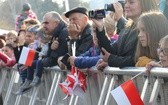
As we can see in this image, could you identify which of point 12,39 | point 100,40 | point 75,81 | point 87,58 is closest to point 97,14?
point 100,40

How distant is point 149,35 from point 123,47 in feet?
2.19

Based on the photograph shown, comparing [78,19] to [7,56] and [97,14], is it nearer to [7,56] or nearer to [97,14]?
[97,14]

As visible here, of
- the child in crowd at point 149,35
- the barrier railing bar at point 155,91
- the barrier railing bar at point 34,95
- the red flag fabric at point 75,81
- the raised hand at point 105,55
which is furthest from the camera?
the barrier railing bar at point 34,95

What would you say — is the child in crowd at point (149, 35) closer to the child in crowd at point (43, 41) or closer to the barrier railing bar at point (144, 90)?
the barrier railing bar at point (144, 90)

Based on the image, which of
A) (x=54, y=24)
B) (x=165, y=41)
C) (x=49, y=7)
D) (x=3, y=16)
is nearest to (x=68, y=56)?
(x=54, y=24)

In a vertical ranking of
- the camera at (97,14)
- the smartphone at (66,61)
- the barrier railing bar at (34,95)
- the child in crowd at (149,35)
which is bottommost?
the barrier railing bar at (34,95)

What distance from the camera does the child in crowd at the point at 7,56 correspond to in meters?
11.8

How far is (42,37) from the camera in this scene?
9344mm

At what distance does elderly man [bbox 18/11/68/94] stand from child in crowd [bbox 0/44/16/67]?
221cm

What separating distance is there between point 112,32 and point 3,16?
41.5m

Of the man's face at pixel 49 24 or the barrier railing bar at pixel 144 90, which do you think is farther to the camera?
the man's face at pixel 49 24

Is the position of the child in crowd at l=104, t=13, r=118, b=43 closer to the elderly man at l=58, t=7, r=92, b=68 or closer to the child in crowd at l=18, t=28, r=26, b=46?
the elderly man at l=58, t=7, r=92, b=68

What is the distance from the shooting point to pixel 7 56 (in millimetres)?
12125

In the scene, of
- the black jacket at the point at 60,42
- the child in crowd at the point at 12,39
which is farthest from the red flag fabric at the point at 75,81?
the child in crowd at the point at 12,39
